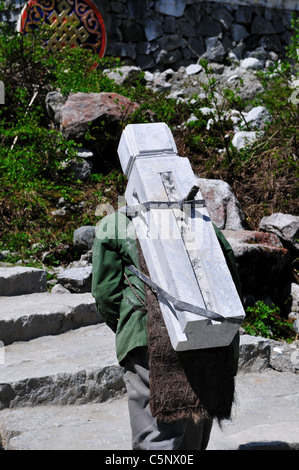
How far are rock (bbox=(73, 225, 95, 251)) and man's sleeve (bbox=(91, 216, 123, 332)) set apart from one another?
3467 millimetres

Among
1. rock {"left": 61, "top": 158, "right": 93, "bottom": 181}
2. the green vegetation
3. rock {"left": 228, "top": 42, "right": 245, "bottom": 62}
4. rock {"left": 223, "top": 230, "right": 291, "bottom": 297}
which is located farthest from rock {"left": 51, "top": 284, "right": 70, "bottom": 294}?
rock {"left": 228, "top": 42, "right": 245, "bottom": 62}

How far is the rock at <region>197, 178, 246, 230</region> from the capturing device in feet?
23.0

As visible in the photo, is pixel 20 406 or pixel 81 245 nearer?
pixel 20 406

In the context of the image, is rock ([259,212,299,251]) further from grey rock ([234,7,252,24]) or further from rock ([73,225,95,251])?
grey rock ([234,7,252,24])

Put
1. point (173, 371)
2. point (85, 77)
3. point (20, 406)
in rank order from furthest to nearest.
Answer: point (85, 77)
point (20, 406)
point (173, 371)

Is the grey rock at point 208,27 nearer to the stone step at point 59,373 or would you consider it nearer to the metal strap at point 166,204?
the stone step at point 59,373

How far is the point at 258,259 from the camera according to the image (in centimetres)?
629

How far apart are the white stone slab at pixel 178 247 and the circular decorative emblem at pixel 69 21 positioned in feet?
25.7

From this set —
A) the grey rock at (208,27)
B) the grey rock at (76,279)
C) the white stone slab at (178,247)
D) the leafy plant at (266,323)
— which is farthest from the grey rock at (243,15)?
the white stone slab at (178,247)

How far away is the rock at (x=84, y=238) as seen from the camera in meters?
6.65

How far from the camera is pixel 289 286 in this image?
671cm

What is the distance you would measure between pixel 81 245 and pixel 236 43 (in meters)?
7.13

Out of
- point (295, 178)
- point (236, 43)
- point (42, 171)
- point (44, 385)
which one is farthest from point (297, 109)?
point (44, 385)
